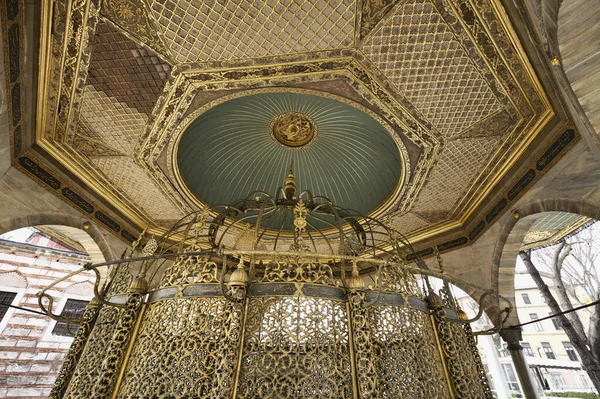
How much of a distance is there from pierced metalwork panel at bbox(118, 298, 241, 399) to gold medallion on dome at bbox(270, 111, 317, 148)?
295 cm

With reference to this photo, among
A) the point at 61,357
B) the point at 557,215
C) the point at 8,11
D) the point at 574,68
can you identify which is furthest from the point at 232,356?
the point at 61,357

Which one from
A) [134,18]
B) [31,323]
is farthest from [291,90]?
[31,323]

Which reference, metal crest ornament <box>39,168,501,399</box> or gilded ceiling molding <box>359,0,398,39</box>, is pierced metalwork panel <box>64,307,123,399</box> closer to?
metal crest ornament <box>39,168,501,399</box>

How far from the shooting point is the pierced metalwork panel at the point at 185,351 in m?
1.44

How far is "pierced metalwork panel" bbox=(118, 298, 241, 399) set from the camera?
1440 mm

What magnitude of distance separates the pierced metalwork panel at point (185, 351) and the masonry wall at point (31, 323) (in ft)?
20.9

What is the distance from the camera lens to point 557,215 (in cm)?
517

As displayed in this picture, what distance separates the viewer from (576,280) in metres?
8.77

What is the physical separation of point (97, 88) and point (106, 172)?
153 centimetres

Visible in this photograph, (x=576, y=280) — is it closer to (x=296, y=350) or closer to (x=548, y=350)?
(x=548, y=350)

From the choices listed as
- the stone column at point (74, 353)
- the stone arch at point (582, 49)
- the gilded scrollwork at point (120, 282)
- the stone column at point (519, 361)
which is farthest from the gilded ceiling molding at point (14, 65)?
the stone column at point (519, 361)

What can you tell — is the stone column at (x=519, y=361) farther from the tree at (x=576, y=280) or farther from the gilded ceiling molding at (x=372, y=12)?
the gilded ceiling molding at (x=372, y=12)

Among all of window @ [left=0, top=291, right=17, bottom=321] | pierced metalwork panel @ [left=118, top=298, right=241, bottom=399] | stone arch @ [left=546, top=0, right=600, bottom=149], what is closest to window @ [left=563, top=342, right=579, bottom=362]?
A: stone arch @ [left=546, top=0, right=600, bottom=149]

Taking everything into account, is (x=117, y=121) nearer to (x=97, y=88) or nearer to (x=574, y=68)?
(x=97, y=88)
